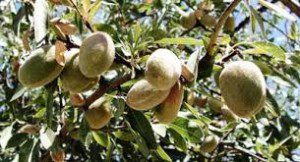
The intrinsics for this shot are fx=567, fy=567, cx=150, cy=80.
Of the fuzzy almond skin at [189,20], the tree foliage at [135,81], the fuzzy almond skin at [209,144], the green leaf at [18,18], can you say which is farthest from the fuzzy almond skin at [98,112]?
the fuzzy almond skin at [189,20]

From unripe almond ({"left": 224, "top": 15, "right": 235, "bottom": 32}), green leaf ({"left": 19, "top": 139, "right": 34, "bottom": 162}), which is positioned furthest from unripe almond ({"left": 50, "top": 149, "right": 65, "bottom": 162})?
unripe almond ({"left": 224, "top": 15, "right": 235, "bottom": 32})

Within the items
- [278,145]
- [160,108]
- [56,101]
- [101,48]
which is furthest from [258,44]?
[278,145]

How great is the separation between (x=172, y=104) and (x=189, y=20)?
145cm

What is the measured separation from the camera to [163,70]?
125 centimetres

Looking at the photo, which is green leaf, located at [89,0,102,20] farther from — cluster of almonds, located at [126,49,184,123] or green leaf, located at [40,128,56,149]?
green leaf, located at [40,128,56,149]

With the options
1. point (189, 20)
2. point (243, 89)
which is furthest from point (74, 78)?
point (189, 20)

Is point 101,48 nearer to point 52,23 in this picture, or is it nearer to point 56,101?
point 52,23

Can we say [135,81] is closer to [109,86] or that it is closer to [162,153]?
[109,86]

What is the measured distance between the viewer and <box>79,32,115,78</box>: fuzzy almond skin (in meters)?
1.31

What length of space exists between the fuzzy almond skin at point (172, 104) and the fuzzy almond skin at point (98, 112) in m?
0.38

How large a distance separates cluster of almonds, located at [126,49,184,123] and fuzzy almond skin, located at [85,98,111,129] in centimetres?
33

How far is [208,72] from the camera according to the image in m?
1.49

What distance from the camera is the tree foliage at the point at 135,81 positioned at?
1490 millimetres

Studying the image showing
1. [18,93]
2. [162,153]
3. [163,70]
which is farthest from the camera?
[162,153]
